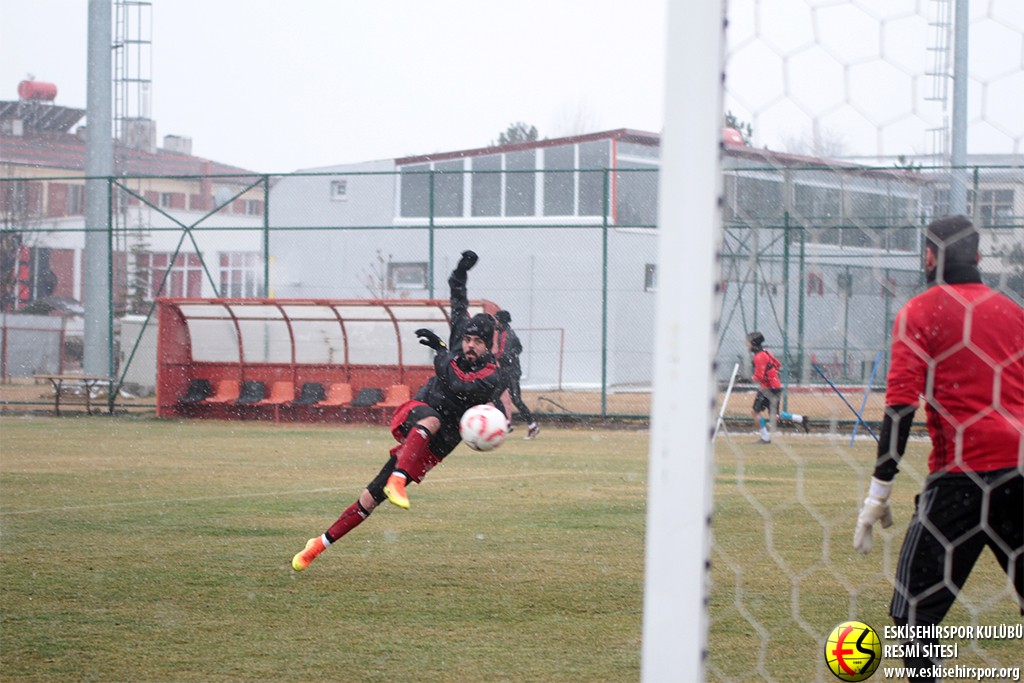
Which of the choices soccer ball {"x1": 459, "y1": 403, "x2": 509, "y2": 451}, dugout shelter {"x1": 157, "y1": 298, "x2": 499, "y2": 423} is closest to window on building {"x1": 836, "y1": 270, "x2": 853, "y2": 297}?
dugout shelter {"x1": 157, "y1": 298, "x2": 499, "y2": 423}

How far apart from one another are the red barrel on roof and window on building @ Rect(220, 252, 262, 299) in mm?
18269

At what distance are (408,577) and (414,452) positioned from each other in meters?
0.81

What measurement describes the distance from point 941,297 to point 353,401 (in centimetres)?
1473

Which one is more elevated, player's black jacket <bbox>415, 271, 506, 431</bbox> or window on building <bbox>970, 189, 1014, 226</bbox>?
window on building <bbox>970, 189, 1014, 226</bbox>

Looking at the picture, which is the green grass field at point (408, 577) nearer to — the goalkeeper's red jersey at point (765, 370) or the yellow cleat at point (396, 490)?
the yellow cleat at point (396, 490)

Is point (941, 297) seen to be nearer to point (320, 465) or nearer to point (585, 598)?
point (585, 598)

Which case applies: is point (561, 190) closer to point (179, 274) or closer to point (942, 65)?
point (179, 274)

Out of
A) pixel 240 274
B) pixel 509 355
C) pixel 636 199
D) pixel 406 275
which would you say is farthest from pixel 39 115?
pixel 509 355

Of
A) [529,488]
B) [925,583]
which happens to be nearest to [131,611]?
[925,583]

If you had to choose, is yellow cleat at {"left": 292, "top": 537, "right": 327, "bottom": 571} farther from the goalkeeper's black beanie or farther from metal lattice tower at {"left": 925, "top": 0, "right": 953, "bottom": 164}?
metal lattice tower at {"left": 925, "top": 0, "right": 953, "bottom": 164}

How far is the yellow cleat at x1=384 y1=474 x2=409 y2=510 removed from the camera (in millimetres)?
6363

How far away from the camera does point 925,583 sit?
3.63m

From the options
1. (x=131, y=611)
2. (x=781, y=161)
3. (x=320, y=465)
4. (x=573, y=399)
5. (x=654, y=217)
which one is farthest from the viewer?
(x=654, y=217)

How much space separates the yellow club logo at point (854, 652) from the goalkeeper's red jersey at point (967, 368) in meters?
0.83
